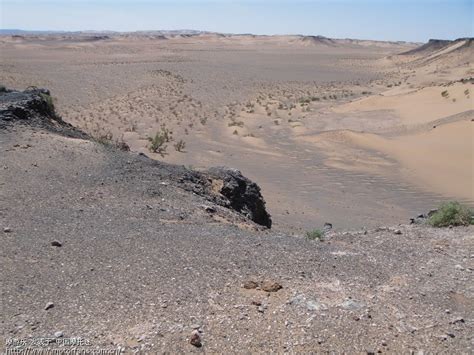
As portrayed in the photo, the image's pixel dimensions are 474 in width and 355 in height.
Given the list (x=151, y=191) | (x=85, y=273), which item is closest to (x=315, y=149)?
(x=151, y=191)

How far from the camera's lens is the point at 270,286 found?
5898 millimetres

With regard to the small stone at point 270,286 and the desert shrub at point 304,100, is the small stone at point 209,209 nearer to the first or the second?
the small stone at point 270,286

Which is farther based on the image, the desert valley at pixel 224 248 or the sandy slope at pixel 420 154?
the sandy slope at pixel 420 154

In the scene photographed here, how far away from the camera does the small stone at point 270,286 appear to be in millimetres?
5859

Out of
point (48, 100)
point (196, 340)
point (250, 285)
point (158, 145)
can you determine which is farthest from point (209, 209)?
point (158, 145)

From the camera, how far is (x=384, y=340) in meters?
5.00

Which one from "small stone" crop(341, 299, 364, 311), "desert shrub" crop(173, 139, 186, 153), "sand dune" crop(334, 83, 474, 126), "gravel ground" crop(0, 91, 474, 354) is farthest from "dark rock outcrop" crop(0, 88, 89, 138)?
"sand dune" crop(334, 83, 474, 126)

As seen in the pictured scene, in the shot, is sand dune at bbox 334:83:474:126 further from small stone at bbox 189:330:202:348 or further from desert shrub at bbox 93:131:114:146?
small stone at bbox 189:330:202:348

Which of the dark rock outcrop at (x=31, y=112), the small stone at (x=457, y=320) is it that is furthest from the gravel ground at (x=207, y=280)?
the dark rock outcrop at (x=31, y=112)

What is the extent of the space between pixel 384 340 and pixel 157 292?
2.35m

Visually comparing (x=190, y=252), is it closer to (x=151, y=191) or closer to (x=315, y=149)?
(x=151, y=191)

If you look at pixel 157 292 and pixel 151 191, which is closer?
pixel 157 292

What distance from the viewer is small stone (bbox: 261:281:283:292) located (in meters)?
5.86

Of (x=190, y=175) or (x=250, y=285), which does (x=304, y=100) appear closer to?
(x=190, y=175)
